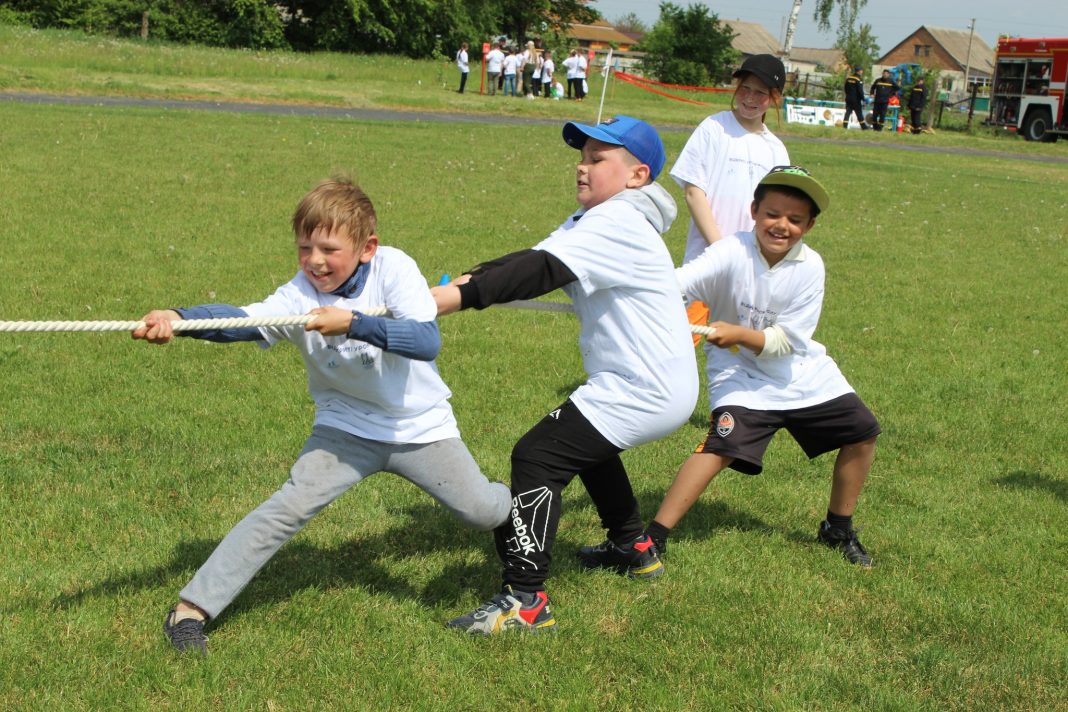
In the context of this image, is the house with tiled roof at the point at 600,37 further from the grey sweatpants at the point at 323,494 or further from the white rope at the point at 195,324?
the white rope at the point at 195,324

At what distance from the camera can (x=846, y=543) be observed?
15.8 feet

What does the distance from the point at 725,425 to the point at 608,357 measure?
87 centimetres

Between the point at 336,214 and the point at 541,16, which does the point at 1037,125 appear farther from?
the point at 336,214

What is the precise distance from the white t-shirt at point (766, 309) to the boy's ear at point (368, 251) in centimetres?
130

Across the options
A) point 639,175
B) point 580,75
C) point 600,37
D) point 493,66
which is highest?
Result: point 600,37

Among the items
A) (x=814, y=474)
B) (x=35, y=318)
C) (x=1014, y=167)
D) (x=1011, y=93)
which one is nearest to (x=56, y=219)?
(x=35, y=318)

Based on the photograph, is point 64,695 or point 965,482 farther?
point 965,482

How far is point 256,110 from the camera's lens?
2533cm

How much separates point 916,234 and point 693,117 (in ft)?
69.5

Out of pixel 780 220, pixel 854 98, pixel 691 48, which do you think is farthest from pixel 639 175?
pixel 691 48

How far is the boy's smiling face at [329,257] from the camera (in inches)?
139

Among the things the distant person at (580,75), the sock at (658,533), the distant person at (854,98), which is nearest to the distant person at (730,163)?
the sock at (658,533)

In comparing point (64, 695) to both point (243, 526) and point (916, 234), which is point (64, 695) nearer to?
point (243, 526)

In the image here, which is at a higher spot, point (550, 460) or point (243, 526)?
point (550, 460)
